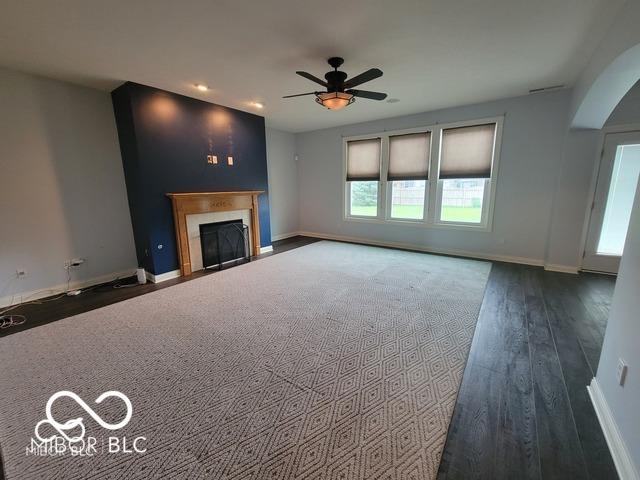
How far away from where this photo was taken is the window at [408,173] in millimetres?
5273

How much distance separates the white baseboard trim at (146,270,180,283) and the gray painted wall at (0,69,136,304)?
22.1 inches

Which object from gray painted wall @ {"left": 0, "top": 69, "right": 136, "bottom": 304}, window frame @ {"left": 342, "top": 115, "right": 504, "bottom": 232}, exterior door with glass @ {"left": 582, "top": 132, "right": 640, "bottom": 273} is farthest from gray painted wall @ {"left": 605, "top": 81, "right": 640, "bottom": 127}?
gray painted wall @ {"left": 0, "top": 69, "right": 136, "bottom": 304}

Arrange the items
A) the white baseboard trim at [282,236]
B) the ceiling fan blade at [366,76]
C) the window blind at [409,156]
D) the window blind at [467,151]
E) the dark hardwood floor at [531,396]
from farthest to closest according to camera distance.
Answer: the white baseboard trim at [282,236] < the window blind at [409,156] < the window blind at [467,151] < the ceiling fan blade at [366,76] < the dark hardwood floor at [531,396]

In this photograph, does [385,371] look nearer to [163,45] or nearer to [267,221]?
[163,45]

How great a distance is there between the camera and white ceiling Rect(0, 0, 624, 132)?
2.11 meters

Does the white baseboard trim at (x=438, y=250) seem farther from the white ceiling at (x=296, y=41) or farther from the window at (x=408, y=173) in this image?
the white ceiling at (x=296, y=41)

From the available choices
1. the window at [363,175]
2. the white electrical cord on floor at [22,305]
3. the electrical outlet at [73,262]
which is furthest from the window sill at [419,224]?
the electrical outlet at [73,262]

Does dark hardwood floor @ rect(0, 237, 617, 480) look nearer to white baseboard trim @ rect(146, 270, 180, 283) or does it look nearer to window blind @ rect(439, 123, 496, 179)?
white baseboard trim @ rect(146, 270, 180, 283)

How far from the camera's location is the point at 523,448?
1.42 metres

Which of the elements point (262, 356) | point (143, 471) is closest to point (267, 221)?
point (262, 356)

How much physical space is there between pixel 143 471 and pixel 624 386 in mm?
2539

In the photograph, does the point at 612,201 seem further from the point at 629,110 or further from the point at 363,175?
the point at 363,175

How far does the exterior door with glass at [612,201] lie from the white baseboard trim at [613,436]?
11.1 feet

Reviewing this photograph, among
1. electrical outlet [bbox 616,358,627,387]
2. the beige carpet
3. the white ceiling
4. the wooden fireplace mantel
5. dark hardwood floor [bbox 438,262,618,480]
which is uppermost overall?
the white ceiling
